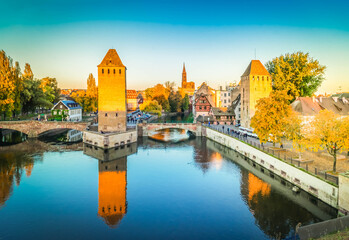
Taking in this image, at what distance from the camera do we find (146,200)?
75.6 feet

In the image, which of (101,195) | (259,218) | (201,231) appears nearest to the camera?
(201,231)

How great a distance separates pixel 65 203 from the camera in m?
22.3

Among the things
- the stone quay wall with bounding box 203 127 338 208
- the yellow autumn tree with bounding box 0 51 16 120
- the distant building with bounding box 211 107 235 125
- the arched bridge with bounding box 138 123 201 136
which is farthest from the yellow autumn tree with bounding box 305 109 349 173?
the yellow autumn tree with bounding box 0 51 16 120

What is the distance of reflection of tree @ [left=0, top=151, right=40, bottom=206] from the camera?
2534 cm

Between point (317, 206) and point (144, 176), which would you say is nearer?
point (317, 206)

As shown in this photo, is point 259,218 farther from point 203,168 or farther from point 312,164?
point 203,168

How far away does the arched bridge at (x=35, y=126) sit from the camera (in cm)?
5156

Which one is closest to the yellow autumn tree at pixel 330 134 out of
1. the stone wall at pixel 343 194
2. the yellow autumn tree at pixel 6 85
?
the stone wall at pixel 343 194

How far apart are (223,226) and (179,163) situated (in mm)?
17312

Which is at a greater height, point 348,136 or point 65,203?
point 348,136

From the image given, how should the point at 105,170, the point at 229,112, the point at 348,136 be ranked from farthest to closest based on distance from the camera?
Answer: the point at 229,112
the point at 105,170
the point at 348,136

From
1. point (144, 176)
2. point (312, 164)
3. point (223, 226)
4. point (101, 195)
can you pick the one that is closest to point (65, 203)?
point (101, 195)

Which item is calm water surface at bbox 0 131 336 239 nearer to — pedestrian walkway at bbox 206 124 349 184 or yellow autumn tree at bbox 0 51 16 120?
pedestrian walkway at bbox 206 124 349 184

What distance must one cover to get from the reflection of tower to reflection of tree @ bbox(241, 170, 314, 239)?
35.4 feet
